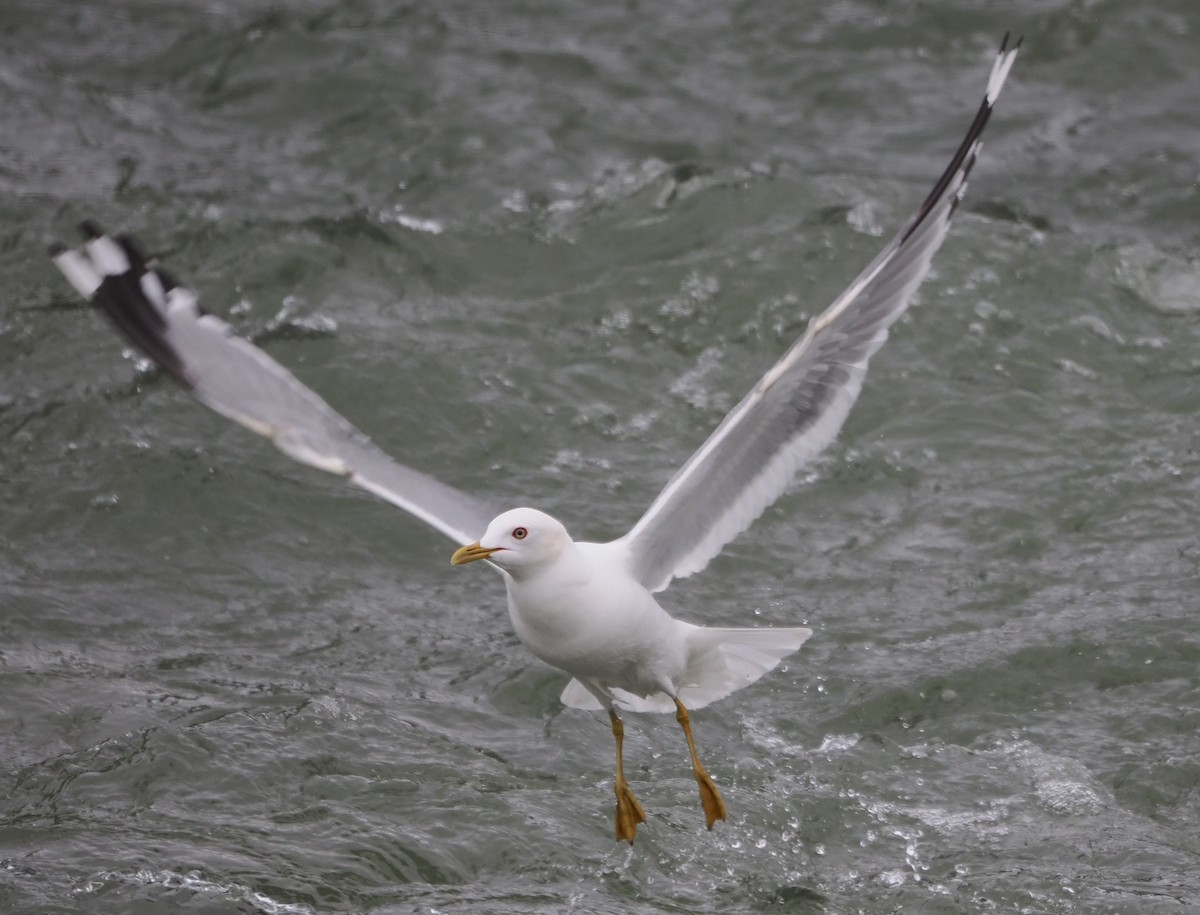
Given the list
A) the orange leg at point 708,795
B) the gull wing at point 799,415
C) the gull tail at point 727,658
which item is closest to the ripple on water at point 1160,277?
the gull wing at point 799,415

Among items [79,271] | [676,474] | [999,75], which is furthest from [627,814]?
[999,75]

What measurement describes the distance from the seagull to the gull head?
18 cm

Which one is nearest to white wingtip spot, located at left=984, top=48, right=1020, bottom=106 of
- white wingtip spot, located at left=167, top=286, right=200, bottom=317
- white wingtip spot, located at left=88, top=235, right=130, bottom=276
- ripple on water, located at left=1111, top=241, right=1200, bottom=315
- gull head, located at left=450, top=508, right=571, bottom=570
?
gull head, located at left=450, top=508, right=571, bottom=570

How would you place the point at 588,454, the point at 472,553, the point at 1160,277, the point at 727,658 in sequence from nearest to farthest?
the point at 472,553, the point at 727,658, the point at 588,454, the point at 1160,277

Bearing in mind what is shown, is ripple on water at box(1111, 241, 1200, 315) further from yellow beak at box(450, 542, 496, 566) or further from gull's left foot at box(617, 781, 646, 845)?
yellow beak at box(450, 542, 496, 566)

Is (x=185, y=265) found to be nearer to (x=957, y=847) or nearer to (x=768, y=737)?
(x=768, y=737)

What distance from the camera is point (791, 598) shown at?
7.68m

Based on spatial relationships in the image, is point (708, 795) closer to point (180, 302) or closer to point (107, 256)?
point (180, 302)

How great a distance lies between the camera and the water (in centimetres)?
596

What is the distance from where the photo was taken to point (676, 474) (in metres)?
5.82

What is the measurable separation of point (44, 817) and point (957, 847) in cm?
299

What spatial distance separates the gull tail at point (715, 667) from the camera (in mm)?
6004

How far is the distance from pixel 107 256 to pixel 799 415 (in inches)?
93.1

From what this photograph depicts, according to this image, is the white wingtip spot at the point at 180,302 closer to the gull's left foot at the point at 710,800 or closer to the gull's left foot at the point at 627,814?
the gull's left foot at the point at 627,814
